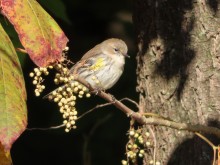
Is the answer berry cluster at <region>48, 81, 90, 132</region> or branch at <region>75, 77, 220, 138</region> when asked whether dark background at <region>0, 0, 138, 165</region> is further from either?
berry cluster at <region>48, 81, 90, 132</region>

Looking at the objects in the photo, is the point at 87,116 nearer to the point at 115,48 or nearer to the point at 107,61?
the point at 107,61

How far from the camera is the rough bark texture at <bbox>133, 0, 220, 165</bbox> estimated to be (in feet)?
10.4

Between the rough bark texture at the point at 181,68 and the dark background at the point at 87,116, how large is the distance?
1.56 meters

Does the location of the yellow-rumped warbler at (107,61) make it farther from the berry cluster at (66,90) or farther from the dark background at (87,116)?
the berry cluster at (66,90)

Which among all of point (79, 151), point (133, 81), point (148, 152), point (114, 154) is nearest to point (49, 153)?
point (79, 151)

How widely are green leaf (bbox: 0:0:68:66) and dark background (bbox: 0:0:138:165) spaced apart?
3410 millimetres

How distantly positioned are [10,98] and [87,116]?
12.7ft

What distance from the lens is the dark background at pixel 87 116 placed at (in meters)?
5.30

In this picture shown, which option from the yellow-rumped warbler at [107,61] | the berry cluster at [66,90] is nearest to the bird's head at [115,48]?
the yellow-rumped warbler at [107,61]

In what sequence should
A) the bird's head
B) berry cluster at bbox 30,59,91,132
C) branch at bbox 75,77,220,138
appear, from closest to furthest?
1. berry cluster at bbox 30,59,91,132
2. branch at bbox 75,77,220,138
3. the bird's head

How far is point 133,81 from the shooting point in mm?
5211

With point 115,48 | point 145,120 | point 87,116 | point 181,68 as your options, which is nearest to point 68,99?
point 145,120

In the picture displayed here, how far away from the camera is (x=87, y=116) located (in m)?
5.29

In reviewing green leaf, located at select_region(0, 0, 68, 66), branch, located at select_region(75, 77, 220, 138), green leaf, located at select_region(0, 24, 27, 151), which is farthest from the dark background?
green leaf, located at select_region(0, 24, 27, 151)
